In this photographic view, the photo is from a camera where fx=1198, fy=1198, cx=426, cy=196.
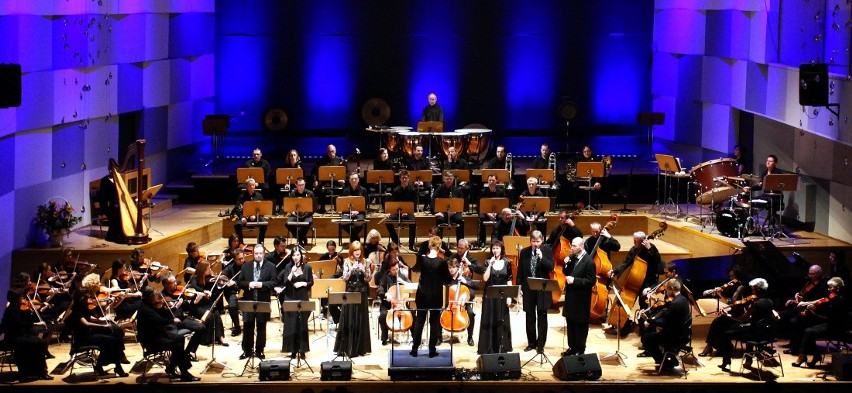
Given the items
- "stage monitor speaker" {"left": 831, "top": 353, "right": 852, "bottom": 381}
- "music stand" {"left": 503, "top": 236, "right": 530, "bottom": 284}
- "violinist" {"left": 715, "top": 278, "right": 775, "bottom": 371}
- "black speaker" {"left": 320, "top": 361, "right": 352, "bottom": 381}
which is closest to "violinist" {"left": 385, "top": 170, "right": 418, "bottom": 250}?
"music stand" {"left": 503, "top": 236, "right": 530, "bottom": 284}

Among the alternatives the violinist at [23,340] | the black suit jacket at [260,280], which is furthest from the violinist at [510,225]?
the violinist at [23,340]

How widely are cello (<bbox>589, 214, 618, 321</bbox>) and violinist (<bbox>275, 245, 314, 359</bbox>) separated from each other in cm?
326

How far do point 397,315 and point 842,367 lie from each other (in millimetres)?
4710

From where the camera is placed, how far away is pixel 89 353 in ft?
41.3

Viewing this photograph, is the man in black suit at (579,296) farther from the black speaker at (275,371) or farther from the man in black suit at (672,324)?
the black speaker at (275,371)

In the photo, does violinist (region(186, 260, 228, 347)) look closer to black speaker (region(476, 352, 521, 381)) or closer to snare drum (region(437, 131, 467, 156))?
black speaker (region(476, 352, 521, 381))

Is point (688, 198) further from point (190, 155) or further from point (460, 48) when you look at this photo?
point (190, 155)

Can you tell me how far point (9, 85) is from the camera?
42.2ft

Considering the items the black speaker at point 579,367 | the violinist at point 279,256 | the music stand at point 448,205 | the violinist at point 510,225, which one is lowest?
the black speaker at point 579,367

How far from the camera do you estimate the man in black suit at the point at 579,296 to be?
1268 centimetres

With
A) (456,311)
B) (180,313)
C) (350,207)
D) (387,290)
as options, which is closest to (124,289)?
(180,313)

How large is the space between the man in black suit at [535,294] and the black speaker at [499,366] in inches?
34.8

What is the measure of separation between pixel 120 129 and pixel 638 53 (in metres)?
9.85

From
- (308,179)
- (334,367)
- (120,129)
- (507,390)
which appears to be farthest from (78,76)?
(507,390)
